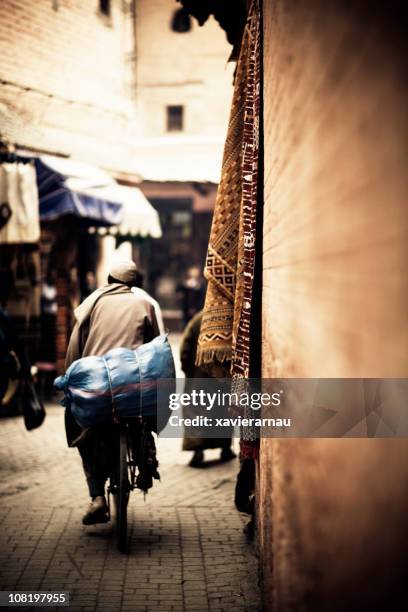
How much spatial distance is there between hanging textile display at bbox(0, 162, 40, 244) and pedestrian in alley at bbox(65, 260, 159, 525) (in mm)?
3655

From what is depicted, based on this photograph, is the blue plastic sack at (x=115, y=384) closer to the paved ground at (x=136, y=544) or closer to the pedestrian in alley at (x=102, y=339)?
the pedestrian in alley at (x=102, y=339)

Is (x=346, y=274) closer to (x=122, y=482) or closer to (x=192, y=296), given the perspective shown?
(x=122, y=482)

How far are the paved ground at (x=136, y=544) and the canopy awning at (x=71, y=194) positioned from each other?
→ 12.2 feet

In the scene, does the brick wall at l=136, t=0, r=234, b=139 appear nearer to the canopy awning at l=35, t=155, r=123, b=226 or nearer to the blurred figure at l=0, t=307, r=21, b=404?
the canopy awning at l=35, t=155, r=123, b=226

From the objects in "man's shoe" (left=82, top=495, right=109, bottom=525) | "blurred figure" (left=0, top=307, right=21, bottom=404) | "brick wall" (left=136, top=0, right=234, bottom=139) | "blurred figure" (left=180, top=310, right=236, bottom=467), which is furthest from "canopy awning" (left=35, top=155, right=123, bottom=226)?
"brick wall" (left=136, top=0, right=234, bottom=139)

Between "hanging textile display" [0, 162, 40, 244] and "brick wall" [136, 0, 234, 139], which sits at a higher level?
"brick wall" [136, 0, 234, 139]

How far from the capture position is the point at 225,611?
12.2 feet

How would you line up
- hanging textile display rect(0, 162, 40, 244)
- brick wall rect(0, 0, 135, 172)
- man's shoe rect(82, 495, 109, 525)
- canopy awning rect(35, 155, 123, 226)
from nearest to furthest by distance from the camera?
man's shoe rect(82, 495, 109, 525)
hanging textile display rect(0, 162, 40, 244)
canopy awning rect(35, 155, 123, 226)
brick wall rect(0, 0, 135, 172)

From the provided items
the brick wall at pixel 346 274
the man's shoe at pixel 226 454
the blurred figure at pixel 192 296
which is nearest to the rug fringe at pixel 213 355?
the brick wall at pixel 346 274

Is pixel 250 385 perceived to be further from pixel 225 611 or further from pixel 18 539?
pixel 18 539

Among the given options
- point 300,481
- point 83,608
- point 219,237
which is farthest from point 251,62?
point 83,608

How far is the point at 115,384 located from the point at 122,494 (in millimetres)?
696

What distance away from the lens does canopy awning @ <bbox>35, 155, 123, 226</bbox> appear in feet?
31.8

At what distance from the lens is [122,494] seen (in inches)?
185
